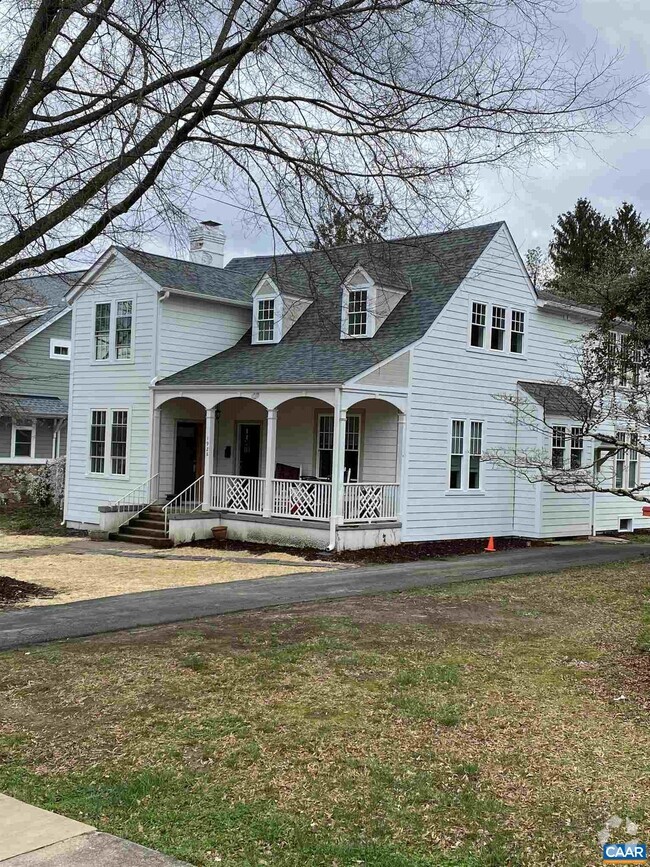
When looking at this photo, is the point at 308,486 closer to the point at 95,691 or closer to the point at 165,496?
the point at 165,496

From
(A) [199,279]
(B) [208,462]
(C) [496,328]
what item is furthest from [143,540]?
(C) [496,328]

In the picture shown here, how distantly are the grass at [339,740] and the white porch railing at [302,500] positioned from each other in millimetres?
8592

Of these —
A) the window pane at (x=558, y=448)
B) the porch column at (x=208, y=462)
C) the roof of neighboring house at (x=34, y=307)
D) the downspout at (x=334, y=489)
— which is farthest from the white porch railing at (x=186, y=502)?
the window pane at (x=558, y=448)

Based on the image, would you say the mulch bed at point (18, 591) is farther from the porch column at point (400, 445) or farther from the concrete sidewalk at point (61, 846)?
the porch column at point (400, 445)

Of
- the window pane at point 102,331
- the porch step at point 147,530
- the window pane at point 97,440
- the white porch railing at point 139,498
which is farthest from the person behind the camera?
the window pane at point 97,440

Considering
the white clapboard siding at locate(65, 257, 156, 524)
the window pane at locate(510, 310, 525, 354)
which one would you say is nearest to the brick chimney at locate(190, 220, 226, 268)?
the white clapboard siding at locate(65, 257, 156, 524)

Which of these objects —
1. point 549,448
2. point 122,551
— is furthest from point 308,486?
point 549,448

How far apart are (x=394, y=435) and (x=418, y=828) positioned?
51.8ft

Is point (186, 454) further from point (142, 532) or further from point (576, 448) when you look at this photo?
point (576, 448)

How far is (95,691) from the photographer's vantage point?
24.7 ft

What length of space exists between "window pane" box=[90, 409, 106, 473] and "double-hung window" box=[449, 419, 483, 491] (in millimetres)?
9381

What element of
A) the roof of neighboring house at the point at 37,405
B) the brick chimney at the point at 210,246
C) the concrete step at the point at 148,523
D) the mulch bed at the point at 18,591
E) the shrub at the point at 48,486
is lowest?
the mulch bed at the point at 18,591

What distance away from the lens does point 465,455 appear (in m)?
21.4

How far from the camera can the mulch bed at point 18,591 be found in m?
12.7
